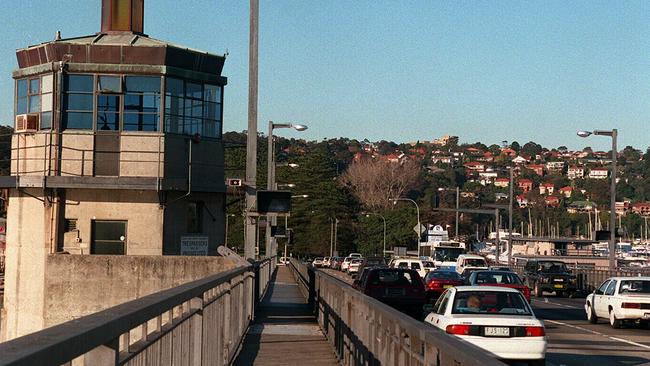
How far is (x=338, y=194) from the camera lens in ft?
480

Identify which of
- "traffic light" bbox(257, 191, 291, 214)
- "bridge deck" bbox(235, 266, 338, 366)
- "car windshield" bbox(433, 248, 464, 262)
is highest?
"traffic light" bbox(257, 191, 291, 214)

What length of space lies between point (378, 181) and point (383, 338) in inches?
6320

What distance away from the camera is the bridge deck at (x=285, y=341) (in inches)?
697

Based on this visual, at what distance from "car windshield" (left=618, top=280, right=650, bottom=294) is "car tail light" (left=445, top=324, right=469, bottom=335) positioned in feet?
50.5

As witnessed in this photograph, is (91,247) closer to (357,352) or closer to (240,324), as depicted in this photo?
(240,324)

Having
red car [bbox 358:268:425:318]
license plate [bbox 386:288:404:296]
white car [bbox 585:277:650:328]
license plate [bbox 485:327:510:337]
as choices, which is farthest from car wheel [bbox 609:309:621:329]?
license plate [bbox 485:327:510:337]

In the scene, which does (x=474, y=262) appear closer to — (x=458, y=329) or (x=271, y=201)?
(x=271, y=201)

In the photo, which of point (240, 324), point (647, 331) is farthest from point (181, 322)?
point (647, 331)

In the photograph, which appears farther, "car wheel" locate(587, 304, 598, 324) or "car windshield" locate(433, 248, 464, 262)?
"car windshield" locate(433, 248, 464, 262)

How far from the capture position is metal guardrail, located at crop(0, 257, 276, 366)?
13.4ft

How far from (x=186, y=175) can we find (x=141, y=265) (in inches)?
287

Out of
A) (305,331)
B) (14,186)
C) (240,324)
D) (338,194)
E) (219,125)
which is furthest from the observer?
(338,194)

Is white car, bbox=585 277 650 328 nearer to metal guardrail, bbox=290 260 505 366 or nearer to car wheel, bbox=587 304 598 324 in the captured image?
car wheel, bbox=587 304 598 324

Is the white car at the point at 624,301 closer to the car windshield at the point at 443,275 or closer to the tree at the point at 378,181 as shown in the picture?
the car windshield at the point at 443,275
